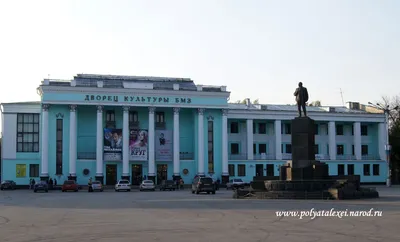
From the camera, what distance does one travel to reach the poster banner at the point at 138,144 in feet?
227

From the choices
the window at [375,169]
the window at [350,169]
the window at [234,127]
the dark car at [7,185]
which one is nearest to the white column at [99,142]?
the dark car at [7,185]

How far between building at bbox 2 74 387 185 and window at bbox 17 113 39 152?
119mm

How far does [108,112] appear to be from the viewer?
232 feet

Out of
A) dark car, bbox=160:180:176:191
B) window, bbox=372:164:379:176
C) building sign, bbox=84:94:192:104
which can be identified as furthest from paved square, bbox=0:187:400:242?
window, bbox=372:164:379:176

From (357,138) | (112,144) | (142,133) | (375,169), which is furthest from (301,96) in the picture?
(375,169)

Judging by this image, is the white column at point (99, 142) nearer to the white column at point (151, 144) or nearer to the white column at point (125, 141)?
the white column at point (125, 141)

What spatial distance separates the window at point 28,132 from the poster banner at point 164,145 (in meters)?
14.6

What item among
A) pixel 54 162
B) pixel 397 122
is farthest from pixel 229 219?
pixel 397 122

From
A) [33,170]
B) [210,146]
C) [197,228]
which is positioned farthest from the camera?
[210,146]

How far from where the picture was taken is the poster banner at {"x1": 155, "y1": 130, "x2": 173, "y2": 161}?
2779 inches

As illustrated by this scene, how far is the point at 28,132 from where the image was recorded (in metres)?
68.9

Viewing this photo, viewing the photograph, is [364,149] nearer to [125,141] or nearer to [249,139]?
[249,139]

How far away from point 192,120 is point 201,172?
7.47m

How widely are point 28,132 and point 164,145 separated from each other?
16.6 m
